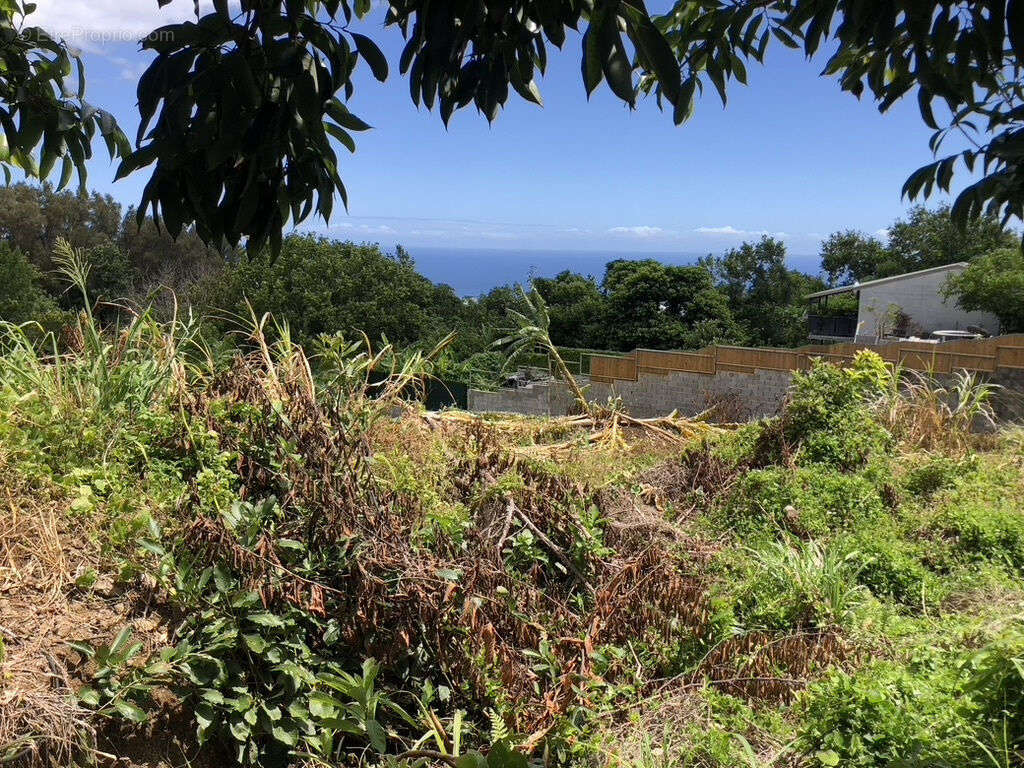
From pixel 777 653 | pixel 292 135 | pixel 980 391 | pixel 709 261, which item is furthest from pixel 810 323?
pixel 292 135

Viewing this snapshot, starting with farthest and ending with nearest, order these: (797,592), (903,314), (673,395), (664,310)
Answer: (664,310) < (903,314) < (673,395) < (797,592)

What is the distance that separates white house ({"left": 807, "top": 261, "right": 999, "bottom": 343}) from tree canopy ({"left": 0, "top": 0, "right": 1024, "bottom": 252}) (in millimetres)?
27865

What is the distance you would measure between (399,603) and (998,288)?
84.8ft

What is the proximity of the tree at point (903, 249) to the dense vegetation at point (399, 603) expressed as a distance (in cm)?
3275

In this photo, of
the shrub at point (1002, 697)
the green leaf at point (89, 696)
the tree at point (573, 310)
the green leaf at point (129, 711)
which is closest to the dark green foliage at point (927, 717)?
the shrub at point (1002, 697)

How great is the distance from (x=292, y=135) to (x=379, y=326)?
26395mm

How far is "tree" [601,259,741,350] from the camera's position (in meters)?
32.4

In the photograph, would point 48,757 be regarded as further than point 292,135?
Yes

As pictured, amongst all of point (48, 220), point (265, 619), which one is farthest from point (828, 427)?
point (48, 220)

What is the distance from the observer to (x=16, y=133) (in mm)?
2852

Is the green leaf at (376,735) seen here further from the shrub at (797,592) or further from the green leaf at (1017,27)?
the green leaf at (1017,27)

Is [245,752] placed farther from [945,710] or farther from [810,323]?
[810,323]

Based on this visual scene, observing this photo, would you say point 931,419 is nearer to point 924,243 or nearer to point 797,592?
point 797,592

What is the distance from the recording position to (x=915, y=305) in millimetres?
30250
